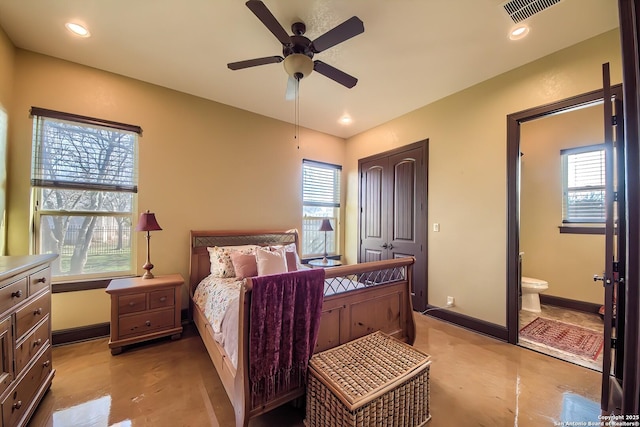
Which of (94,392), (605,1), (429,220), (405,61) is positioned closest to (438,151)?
(429,220)

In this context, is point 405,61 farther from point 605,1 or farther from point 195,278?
point 195,278

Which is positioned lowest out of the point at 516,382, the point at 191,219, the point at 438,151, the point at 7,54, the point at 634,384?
the point at 516,382

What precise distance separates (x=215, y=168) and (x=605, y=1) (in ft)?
13.6

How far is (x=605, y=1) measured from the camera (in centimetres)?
186

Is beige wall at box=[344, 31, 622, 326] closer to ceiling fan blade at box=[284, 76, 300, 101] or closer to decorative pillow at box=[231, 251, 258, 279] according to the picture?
ceiling fan blade at box=[284, 76, 300, 101]

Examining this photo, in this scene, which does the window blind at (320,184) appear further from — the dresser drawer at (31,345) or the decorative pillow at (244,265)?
the dresser drawer at (31,345)

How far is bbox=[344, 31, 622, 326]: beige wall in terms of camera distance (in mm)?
2402

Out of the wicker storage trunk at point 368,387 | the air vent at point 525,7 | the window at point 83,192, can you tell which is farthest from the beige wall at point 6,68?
the air vent at point 525,7

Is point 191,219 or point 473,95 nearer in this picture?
point 473,95

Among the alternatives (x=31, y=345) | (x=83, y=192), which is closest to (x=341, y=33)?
(x=31, y=345)

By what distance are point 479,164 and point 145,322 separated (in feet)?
14.0

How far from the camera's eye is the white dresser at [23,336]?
4.38 ft

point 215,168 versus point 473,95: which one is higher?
point 473,95

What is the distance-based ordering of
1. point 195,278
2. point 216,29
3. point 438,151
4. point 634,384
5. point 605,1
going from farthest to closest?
point 438,151, point 195,278, point 216,29, point 605,1, point 634,384
